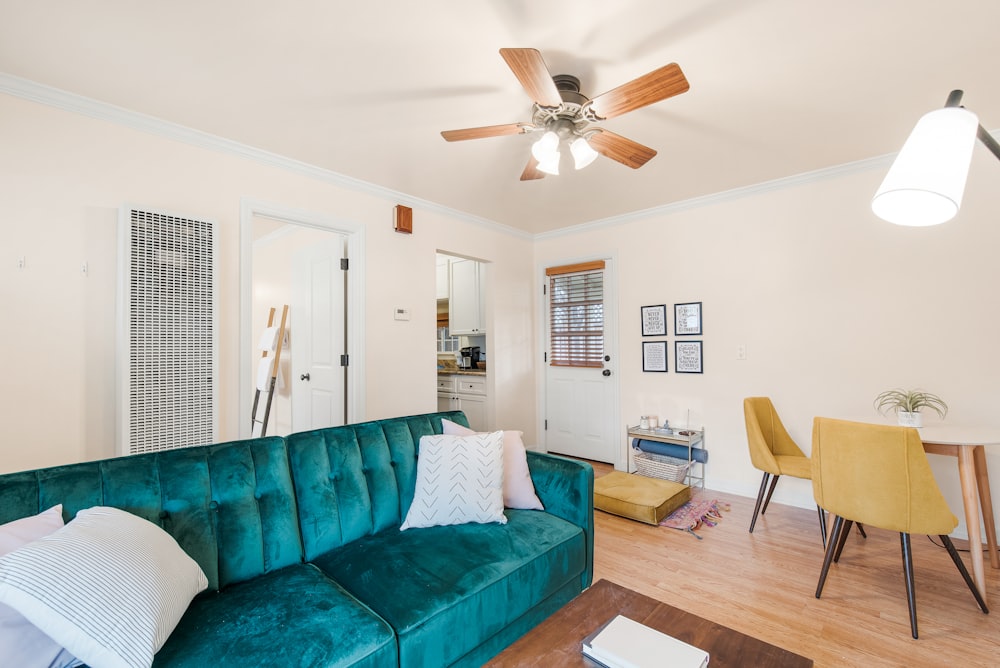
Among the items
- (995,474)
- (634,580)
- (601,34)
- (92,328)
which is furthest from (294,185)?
(995,474)

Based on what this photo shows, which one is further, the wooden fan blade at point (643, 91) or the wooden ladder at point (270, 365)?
the wooden ladder at point (270, 365)

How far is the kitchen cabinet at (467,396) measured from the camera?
4.55 metres

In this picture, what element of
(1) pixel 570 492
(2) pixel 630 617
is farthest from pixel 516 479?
(2) pixel 630 617

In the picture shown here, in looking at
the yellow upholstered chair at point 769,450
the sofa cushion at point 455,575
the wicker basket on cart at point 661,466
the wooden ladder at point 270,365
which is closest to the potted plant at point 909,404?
the yellow upholstered chair at point 769,450

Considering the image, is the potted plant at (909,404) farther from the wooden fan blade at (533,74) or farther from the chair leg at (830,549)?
the wooden fan blade at (533,74)

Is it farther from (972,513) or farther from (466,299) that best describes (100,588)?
(466,299)

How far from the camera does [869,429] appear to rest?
1896mm

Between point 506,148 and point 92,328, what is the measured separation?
8.19 feet

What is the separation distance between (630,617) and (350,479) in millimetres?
1224

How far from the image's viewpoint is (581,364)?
4527 millimetres

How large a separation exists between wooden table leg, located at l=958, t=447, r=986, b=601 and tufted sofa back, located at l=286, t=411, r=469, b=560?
257 centimetres

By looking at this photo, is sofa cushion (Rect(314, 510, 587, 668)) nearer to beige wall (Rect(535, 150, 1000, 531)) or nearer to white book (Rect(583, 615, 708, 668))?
white book (Rect(583, 615, 708, 668))

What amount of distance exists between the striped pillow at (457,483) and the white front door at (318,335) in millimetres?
1654

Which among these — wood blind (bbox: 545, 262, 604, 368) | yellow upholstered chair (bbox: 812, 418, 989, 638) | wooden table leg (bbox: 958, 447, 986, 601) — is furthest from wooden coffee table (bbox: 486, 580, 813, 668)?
wood blind (bbox: 545, 262, 604, 368)
